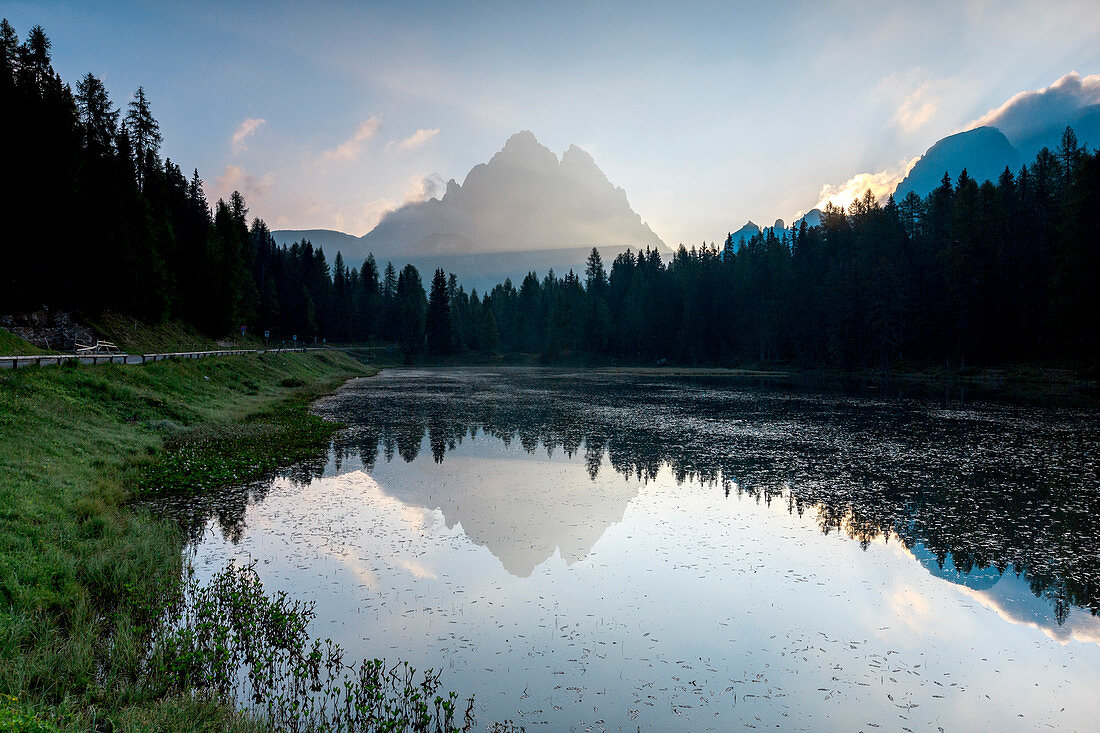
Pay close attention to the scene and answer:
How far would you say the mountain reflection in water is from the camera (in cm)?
1426

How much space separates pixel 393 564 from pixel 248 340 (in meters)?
92.5

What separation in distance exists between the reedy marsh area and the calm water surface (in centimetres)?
179

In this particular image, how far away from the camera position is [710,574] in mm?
13164

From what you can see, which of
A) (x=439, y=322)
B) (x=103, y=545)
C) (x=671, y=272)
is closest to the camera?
(x=103, y=545)

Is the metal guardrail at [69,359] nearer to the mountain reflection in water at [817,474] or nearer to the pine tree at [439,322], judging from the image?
the mountain reflection in water at [817,474]

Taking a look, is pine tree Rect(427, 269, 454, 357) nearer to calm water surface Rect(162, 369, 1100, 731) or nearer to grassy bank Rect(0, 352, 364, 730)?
grassy bank Rect(0, 352, 364, 730)

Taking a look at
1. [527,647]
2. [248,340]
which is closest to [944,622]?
[527,647]

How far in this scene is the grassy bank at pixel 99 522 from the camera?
24.6 feet

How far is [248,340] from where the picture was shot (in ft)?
305

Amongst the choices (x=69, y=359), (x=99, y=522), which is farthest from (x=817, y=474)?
(x=69, y=359)

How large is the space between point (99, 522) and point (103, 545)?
1745 mm

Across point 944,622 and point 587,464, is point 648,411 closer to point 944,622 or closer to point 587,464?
point 587,464

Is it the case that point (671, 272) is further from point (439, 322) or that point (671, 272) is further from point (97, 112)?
point (97, 112)

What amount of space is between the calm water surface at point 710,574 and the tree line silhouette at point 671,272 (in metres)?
41.4
